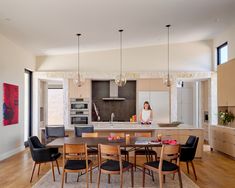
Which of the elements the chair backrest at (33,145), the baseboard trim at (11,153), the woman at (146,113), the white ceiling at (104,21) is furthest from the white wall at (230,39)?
the baseboard trim at (11,153)

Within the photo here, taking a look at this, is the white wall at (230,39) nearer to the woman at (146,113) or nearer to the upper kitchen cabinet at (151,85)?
the upper kitchen cabinet at (151,85)

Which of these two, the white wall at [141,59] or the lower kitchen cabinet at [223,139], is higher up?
the white wall at [141,59]

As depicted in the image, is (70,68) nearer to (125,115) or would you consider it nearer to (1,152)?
(125,115)

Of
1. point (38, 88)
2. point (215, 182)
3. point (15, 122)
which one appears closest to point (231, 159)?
point (215, 182)

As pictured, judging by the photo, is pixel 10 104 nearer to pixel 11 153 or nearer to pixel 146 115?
pixel 11 153

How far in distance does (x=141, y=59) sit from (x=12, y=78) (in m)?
4.30

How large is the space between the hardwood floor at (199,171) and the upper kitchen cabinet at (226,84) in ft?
4.95

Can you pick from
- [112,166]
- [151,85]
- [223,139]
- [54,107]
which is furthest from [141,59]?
[112,166]

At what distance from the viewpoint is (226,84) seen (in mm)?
7129

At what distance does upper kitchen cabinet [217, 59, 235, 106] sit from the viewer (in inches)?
268

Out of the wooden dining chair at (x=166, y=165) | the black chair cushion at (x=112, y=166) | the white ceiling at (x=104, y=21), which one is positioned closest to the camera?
the wooden dining chair at (x=166, y=165)

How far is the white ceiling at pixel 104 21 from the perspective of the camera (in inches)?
187

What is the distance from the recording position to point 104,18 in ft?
18.1

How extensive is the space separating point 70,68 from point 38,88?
1.30 metres
